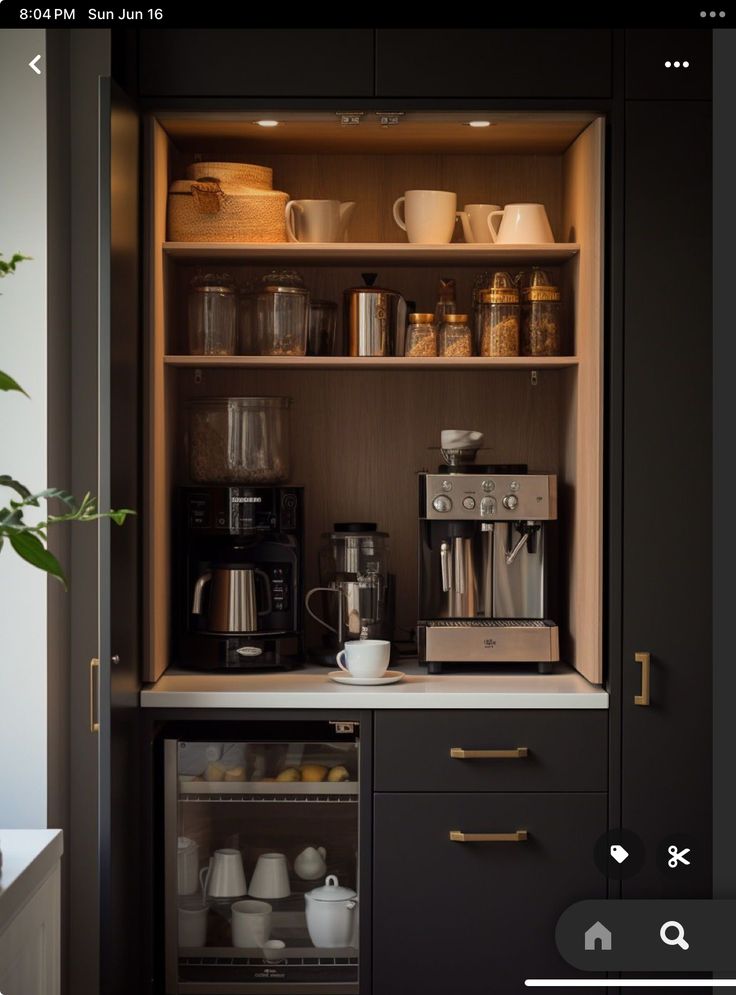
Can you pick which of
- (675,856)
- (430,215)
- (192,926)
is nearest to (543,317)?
(430,215)

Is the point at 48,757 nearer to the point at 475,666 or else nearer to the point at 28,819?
the point at 28,819

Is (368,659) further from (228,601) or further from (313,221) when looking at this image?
(313,221)

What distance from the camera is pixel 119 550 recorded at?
2361mm

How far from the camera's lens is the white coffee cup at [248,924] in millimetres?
2617

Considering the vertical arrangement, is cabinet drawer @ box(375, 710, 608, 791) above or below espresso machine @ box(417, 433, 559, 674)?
below

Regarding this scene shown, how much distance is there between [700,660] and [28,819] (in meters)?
1.54

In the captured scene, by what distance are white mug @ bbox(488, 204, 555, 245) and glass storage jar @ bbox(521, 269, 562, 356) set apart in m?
0.09

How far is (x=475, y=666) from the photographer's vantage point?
2.79 m

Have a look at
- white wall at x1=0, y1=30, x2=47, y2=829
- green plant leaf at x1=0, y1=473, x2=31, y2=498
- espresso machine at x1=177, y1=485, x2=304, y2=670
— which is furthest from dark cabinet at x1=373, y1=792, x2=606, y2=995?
green plant leaf at x1=0, y1=473, x2=31, y2=498

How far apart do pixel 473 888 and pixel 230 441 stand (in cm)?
117

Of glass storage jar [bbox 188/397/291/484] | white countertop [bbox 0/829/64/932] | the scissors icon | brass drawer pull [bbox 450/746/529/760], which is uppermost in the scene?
glass storage jar [bbox 188/397/291/484]

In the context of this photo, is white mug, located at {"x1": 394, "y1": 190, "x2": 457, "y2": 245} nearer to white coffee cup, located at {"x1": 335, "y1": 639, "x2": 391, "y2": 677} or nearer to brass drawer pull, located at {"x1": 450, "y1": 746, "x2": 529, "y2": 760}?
white coffee cup, located at {"x1": 335, "y1": 639, "x2": 391, "y2": 677}

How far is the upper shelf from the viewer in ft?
8.82

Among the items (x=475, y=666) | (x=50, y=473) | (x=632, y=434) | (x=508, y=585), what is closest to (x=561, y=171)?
(x=632, y=434)
